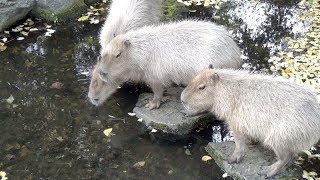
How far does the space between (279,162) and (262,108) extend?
56 centimetres

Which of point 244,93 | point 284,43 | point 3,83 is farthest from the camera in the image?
point 284,43

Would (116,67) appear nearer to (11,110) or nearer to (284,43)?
(11,110)

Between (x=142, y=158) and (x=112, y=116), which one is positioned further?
(x=112, y=116)

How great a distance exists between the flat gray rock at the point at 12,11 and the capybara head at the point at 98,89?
97.8 inches

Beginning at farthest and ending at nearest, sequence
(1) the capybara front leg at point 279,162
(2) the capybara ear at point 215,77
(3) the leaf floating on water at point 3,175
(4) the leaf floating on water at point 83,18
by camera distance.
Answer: (4) the leaf floating on water at point 83,18 < (3) the leaf floating on water at point 3,175 < (2) the capybara ear at point 215,77 < (1) the capybara front leg at point 279,162

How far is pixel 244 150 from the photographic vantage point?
5.20 meters

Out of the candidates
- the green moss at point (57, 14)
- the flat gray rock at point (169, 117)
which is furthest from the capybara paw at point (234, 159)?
the green moss at point (57, 14)

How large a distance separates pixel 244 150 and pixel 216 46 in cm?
129

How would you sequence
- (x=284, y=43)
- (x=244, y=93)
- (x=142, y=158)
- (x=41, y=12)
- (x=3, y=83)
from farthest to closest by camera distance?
(x=41, y=12)
(x=284, y=43)
(x=3, y=83)
(x=142, y=158)
(x=244, y=93)

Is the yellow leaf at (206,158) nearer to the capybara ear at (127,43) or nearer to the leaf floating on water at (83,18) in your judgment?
the capybara ear at (127,43)

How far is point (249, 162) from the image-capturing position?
5.21m

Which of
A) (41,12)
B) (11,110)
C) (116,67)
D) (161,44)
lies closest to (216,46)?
(161,44)

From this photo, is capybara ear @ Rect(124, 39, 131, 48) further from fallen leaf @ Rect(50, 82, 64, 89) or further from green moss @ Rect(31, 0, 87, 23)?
green moss @ Rect(31, 0, 87, 23)

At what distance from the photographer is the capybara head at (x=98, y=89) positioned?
6051 mm
